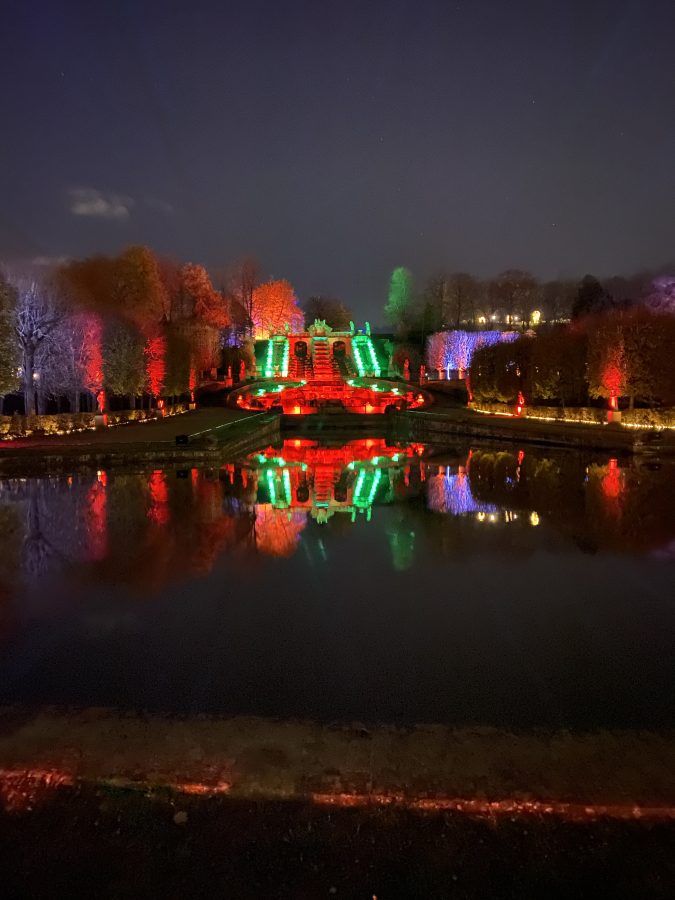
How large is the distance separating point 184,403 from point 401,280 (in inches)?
2026

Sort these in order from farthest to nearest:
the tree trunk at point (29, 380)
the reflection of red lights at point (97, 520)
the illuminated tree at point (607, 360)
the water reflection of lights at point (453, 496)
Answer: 1. the illuminated tree at point (607, 360)
2. the tree trunk at point (29, 380)
3. the water reflection of lights at point (453, 496)
4. the reflection of red lights at point (97, 520)

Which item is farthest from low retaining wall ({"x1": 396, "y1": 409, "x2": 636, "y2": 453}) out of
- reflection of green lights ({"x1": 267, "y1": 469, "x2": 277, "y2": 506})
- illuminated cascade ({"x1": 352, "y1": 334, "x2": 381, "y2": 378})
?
illuminated cascade ({"x1": 352, "y1": 334, "x2": 381, "y2": 378})

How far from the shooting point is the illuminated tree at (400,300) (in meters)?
88.5

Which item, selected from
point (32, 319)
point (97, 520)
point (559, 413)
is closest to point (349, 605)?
point (97, 520)

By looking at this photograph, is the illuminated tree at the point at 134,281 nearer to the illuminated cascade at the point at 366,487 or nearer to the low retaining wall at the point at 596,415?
the low retaining wall at the point at 596,415

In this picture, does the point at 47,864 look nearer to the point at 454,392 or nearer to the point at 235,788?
the point at 235,788

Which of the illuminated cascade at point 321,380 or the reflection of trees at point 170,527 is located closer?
the reflection of trees at point 170,527

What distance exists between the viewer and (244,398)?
167 ft

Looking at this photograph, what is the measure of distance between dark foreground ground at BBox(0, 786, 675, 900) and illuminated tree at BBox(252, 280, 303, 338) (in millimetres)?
77275

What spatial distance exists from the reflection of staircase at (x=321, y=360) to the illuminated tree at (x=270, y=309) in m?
6.59

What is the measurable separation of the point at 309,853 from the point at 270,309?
78881mm

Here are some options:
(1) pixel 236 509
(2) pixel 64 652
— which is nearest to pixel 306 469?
(1) pixel 236 509

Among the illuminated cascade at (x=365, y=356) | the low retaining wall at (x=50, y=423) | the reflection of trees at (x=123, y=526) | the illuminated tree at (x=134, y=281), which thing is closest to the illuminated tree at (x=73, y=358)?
the low retaining wall at (x=50, y=423)

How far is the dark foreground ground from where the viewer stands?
2791 millimetres
